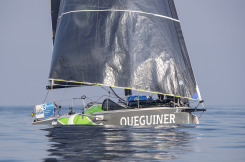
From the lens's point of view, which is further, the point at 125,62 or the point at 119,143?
the point at 125,62

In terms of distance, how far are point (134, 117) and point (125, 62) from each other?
3506 millimetres

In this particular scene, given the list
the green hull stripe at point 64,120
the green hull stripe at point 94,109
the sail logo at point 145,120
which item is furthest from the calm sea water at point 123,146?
the green hull stripe at point 94,109

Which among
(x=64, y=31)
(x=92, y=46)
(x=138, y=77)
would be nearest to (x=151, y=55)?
(x=138, y=77)

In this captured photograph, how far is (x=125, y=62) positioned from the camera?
2872cm

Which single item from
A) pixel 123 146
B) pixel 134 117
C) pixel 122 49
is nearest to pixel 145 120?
pixel 134 117

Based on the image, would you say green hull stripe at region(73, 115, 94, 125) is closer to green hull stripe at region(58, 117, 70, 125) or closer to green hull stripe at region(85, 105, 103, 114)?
green hull stripe at region(58, 117, 70, 125)

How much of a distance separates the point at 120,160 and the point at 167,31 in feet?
52.0

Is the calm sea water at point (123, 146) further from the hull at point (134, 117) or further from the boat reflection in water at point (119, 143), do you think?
the hull at point (134, 117)

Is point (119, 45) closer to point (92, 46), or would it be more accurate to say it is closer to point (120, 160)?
point (92, 46)

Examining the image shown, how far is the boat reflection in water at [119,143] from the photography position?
1645 cm

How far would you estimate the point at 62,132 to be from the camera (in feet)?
84.4

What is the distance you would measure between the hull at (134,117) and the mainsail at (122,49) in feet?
4.69

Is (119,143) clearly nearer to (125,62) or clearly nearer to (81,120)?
(81,120)

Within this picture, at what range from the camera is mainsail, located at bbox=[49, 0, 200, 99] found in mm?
28594
